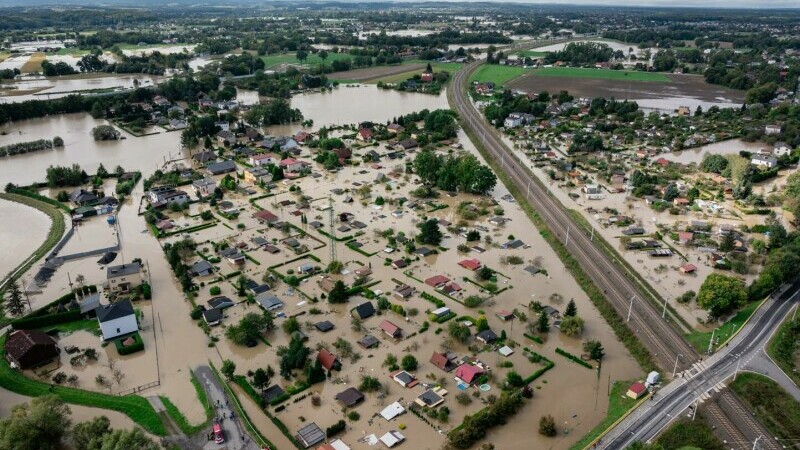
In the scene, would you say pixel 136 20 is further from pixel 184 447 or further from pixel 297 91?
pixel 184 447

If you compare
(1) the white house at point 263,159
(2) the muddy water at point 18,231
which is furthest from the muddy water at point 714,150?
(2) the muddy water at point 18,231

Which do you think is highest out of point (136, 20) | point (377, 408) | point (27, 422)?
point (136, 20)

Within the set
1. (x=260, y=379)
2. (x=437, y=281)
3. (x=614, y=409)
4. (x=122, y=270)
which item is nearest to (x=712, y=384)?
(x=614, y=409)

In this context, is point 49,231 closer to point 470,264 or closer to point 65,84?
point 470,264

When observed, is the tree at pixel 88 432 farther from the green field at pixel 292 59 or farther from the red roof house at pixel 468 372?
the green field at pixel 292 59

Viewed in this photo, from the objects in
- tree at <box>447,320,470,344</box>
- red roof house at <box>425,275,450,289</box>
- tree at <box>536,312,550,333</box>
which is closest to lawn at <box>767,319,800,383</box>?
tree at <box>536,312,550,333</box>

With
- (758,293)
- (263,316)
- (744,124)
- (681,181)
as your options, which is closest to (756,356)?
(758,293)
